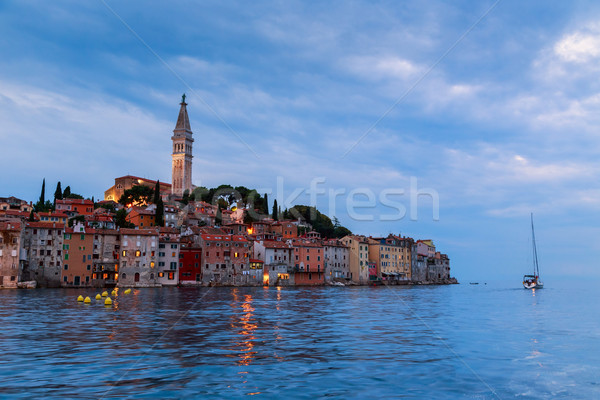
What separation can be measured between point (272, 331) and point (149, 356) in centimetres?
909

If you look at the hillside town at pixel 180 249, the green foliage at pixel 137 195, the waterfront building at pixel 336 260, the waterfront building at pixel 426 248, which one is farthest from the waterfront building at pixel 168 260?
the waterfront building at pixel 426 248

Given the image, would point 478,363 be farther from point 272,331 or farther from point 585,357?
point 272,331

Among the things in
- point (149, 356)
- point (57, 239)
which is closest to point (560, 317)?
point (149, 356)

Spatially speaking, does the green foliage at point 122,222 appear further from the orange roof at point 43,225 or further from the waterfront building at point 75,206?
the orange roof at point 43,225

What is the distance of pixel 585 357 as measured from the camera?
69.4ft

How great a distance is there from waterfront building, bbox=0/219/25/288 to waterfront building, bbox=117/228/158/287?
1442 centimetres

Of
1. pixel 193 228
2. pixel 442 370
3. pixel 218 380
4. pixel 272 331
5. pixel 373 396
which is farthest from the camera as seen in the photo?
pixel 193 228

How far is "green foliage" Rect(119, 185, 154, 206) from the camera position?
406 feet

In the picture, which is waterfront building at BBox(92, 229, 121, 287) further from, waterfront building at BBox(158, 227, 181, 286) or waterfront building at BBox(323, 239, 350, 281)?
waterfront building at BBox(323, 239, 350, 281)

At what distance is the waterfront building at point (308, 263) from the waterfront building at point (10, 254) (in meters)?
46.4

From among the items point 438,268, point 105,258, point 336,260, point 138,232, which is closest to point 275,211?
point 336,260

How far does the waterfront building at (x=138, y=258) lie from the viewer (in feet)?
252

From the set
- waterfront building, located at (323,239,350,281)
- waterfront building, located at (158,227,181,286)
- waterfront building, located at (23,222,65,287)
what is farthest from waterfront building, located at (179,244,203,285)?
waterfront building, located at (323,239,350,281)

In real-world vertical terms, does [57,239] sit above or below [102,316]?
above
